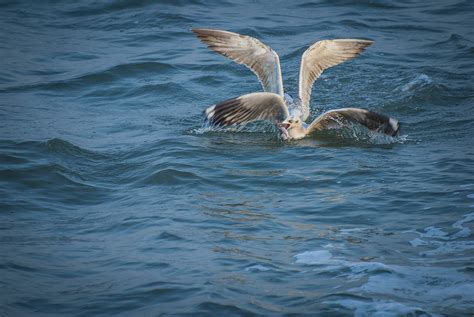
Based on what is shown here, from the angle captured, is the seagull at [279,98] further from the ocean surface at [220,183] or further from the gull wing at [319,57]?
the ocean surface at [220,183]

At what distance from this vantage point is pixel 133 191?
8.30m

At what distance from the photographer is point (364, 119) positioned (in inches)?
376

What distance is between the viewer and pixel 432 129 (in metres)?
10.2

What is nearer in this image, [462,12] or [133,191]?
[133,191]

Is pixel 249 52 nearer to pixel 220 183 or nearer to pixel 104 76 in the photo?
pixel 220 183

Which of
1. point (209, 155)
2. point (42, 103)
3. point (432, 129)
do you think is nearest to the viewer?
point (209, 155)

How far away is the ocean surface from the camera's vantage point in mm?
5973

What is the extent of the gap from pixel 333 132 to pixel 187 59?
185 inches

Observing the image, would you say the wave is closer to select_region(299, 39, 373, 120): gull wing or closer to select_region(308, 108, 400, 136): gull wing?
select_region(299, 39, 373, 120): gull wing

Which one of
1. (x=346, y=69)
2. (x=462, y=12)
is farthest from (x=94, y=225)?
(x=462, y=12)

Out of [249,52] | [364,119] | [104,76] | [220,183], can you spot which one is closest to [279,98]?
[364,119]

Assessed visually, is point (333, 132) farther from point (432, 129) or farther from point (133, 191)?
point (133, 191)

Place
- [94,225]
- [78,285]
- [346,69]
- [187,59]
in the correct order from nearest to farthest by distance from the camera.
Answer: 1. [78,285]
2. [94,225]
3. [346,69]
4. [187,59]

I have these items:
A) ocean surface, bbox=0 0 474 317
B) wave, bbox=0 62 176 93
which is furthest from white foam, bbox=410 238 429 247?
wave, bbox=0 62 176 93
